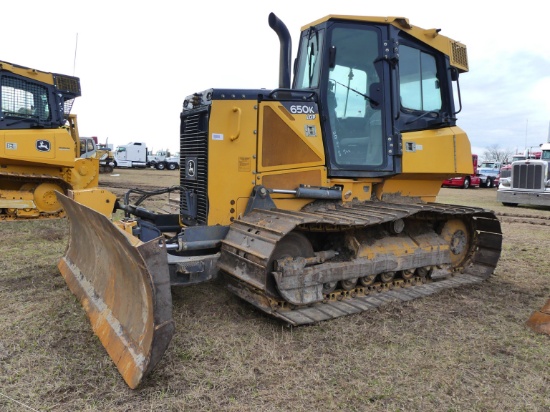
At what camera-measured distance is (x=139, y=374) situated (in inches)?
120

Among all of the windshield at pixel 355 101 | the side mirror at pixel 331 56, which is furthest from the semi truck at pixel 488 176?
the side mirror at pixel 331 56

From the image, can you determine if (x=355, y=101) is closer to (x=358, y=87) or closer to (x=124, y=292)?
(x=358, y=87)

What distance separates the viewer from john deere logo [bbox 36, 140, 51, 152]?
9.93 m

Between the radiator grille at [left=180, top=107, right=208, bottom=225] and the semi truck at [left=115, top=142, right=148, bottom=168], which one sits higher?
the semi truck at [left=115, top=142, right=148, bottom=168]

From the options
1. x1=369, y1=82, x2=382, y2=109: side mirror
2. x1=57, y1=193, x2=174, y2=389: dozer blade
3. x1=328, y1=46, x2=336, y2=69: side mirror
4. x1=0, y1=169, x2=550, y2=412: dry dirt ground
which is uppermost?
x1=328, y1=46, x2=336, y2=69: side mirror

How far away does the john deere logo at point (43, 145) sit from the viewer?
9.93 m

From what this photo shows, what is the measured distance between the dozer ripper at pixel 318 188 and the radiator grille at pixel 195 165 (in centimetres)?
2

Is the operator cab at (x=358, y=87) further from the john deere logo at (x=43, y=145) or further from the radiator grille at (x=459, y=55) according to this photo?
the john deere logo at (x=43, y=145)

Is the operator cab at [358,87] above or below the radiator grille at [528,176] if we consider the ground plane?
above

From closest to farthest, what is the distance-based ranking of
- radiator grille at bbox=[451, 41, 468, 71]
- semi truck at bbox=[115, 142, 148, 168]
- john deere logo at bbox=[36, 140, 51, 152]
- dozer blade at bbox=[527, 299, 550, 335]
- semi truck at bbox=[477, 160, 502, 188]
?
dozer blade at bbox=[527, 299, 550, 335], radiator grille at bbox=[451, 41, 468, 71], john deere logo at bbox=[36, 140, 51, 152], semi truck at bbox=[477, 160, 502, 188], semi truck at bbox=[115, 142, 148, 168]

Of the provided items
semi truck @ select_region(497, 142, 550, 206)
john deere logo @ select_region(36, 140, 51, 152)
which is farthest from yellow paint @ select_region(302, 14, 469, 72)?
semi truck @ select_region(497, 142, 550, 206)

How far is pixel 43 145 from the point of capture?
10.0 meters

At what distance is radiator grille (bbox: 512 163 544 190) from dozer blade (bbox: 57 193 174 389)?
1577cm

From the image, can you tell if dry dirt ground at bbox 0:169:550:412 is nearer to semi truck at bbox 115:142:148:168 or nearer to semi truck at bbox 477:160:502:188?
semi truck at bbox 477:160:502:188
